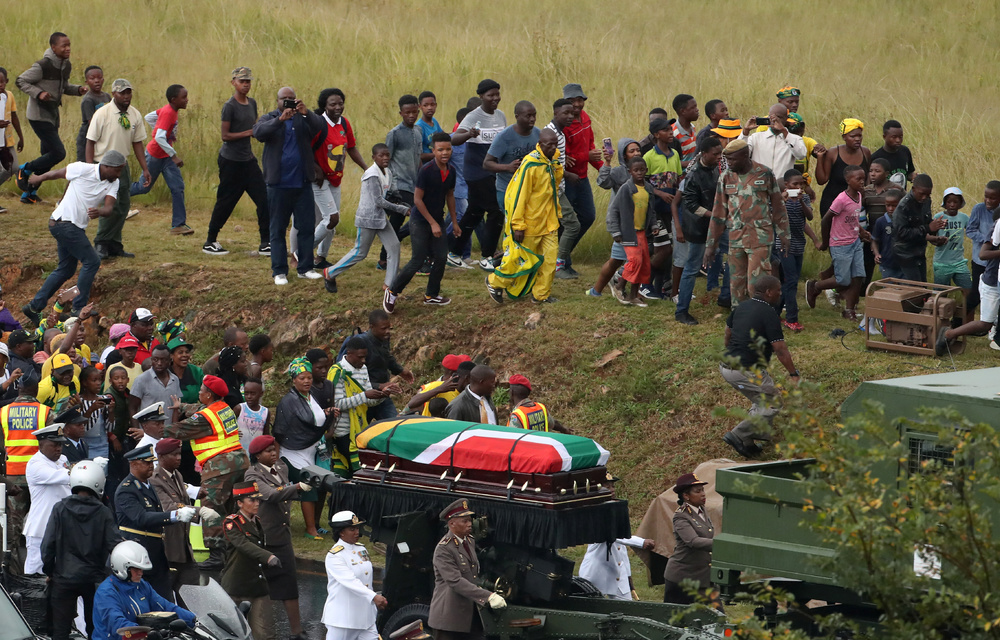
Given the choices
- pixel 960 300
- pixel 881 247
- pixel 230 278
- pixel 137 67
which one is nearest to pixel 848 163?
pixel 881 247

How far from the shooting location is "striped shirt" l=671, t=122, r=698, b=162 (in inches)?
641

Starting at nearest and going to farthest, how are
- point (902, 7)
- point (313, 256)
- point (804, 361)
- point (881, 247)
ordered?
point (804, 361) → point (881, 247) → point (313, 256) → point (902, 7)

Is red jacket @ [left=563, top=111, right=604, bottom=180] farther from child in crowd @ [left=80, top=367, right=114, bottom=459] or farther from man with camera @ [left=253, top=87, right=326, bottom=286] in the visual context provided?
child in crowd @ [left=80, top=367, right=114, bottom=459]

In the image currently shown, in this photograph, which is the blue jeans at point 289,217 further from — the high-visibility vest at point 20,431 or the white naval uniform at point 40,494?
the white naval uniform at point 40,494

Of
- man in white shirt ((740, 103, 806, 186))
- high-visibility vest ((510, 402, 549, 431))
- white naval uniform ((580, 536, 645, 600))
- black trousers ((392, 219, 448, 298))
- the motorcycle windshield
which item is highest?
man in white shirt ((740, 103, 806, 186))

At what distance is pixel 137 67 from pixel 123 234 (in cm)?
748

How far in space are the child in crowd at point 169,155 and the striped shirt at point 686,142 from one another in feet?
21.8

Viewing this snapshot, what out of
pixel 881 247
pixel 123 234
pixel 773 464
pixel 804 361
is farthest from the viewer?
pixel 123 234

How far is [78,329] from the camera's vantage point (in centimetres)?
1383

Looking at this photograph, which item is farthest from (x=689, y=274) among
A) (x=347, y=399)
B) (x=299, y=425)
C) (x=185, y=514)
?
(x=185, y=514)

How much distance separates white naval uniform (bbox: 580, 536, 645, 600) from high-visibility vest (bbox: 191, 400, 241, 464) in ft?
10.9

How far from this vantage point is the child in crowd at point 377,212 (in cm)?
1530

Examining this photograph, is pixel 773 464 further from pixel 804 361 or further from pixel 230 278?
pixel 230 278

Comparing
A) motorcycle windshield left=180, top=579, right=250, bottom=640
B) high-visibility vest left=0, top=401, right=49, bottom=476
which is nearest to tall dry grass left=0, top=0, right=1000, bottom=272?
high-visibility vest left=0, top=401, right=49, bottom=476
